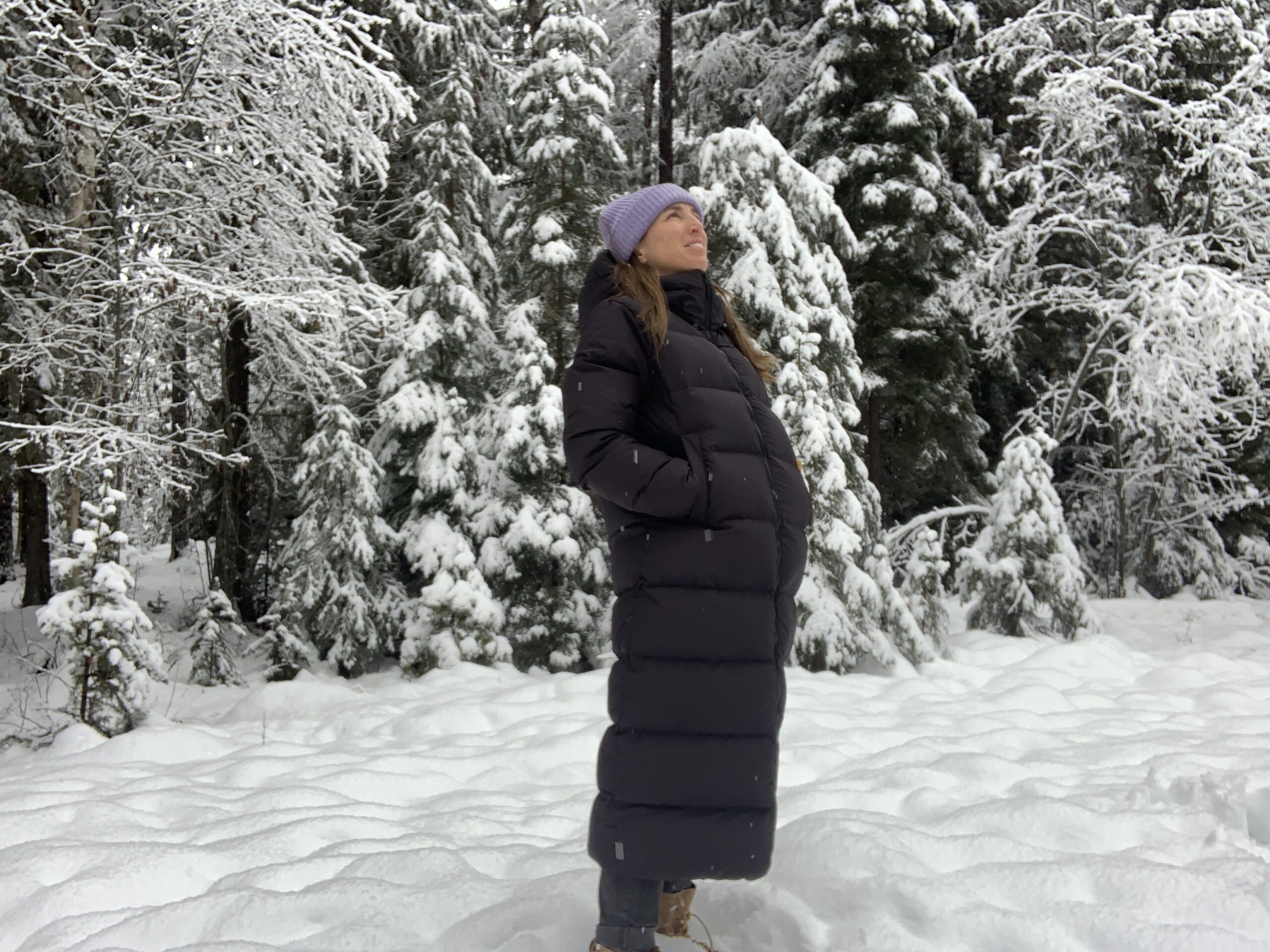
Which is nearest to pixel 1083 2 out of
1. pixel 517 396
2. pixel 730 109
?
pixel 730 109

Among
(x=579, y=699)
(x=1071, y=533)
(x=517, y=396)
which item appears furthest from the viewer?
(x=1071, y=533)

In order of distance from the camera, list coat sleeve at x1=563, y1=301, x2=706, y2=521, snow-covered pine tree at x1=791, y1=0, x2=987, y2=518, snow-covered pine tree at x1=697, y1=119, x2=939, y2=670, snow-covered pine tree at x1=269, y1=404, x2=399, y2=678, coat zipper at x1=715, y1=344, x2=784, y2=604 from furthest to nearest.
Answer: snow-covered pine tree at x1=791, y1=0, x2=987, y2=518 < snow-covered pine tree at x1=269, y1=404, x2=399, y2=678 < snow-covered pine tree at x1=697, y1=119, x2=939, y2=670 < coat zipper at x1=715, y1=344, x2=784, y2=604 < coat sleeve at x1=563, y1=301, x2=706, y2=521

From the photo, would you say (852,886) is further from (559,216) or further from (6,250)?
(559,216)

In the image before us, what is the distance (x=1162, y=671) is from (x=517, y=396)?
5435mm

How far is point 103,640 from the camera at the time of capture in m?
5.57

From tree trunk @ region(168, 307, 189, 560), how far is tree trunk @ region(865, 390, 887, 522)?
25.7ft

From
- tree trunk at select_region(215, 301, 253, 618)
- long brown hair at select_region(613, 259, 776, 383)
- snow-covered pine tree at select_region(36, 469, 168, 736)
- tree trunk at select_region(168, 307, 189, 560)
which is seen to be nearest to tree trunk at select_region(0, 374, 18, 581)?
tree trunk at select_region(168, 307, 189, 560)

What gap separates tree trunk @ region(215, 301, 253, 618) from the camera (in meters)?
9.23

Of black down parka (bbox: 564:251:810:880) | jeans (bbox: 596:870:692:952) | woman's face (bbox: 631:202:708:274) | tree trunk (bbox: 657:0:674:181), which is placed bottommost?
jeans (bbox: 596:870:692:952)

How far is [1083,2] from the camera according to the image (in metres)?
13.4

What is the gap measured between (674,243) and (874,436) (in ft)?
34.1

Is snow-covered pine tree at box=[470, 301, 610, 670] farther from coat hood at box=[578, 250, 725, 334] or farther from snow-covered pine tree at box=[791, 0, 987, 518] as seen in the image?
coat hood at box=[578, 250, 725, 334]

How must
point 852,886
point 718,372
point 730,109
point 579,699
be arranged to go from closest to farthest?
point 718,372
point 852,886
point 579,699
point 730,109

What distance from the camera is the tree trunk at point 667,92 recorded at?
49.0 feet
